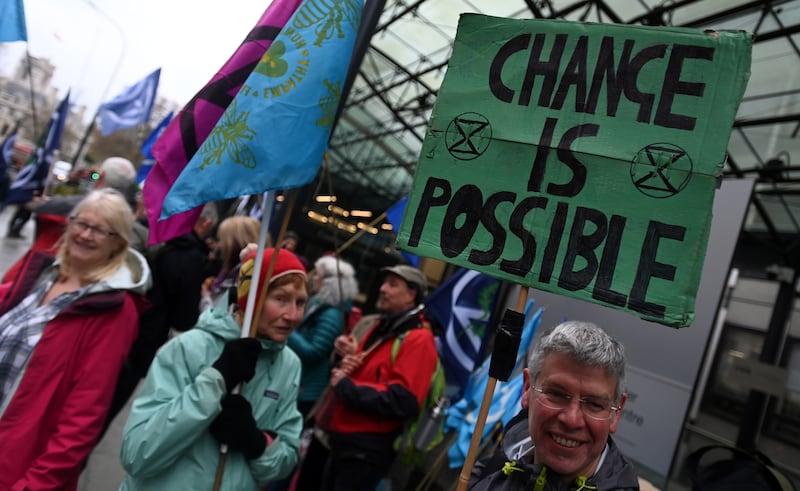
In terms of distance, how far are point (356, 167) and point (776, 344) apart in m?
9.75

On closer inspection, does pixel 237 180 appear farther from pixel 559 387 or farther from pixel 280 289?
pixel 559 387

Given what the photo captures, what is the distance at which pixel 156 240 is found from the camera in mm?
2232

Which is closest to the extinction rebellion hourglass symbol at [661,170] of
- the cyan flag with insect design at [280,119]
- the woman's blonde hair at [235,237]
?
the cyan flag with insect design at [280,119]

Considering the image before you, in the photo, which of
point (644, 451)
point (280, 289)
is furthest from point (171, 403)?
point (644, 451)

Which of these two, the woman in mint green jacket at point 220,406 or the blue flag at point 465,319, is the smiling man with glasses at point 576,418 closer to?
the woman in mint green jacket at point 220,406

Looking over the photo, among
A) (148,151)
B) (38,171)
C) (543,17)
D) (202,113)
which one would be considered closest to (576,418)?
(202,113)

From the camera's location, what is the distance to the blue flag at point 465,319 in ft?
11.9

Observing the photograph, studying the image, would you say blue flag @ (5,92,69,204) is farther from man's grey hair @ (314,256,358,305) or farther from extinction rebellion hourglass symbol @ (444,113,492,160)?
extinction rebellion hourglass symbol @ (444,113,492,160)

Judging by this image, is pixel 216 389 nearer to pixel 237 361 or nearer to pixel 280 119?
pixel 237 361

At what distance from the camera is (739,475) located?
203 cm

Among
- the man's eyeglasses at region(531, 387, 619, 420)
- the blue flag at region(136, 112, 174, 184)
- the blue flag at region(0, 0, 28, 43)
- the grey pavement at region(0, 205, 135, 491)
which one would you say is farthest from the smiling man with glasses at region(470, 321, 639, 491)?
the blue flag at region(136, 112, 174, 184)

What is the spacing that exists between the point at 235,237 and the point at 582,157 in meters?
2.66

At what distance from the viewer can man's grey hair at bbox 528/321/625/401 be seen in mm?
1398

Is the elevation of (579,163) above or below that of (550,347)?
above
